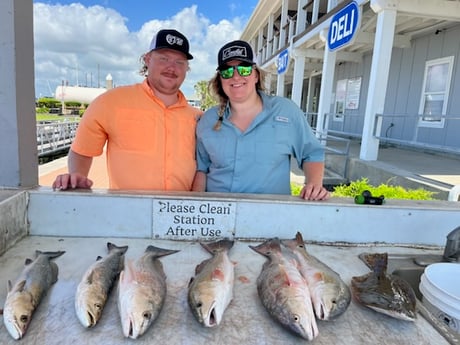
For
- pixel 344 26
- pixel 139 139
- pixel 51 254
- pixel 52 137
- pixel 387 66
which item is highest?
pixel 344 26

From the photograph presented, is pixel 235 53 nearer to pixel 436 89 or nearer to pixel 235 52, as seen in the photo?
pixel 235 52

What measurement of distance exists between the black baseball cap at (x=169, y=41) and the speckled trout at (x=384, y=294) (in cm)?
188

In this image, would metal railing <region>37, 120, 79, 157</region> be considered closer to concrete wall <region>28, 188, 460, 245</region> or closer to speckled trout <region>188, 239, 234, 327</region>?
concrete wall <region>28, 188, 460, 245</region>

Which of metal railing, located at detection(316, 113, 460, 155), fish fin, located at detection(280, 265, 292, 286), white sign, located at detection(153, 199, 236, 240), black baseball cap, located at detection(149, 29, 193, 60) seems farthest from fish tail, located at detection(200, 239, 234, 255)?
metal railing, located at detection(316, 113, 460, 155)

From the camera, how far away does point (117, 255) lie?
61.2 inches

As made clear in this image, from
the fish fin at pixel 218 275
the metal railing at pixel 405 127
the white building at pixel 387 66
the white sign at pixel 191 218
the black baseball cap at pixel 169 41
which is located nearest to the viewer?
the fish fin at pixel 218 275

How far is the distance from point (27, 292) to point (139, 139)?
127 cm

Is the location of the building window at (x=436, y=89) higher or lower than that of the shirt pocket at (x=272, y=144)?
higher

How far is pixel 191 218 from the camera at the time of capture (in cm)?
184

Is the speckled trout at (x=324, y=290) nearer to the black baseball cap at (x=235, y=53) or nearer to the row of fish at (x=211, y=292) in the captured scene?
the row of fish at (x=211, y=292)

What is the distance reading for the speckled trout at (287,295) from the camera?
1118mm

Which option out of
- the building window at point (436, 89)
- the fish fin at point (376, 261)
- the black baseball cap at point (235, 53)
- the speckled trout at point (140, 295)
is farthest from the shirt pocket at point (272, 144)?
the building window at point (436, 89)

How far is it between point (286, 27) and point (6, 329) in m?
16.1

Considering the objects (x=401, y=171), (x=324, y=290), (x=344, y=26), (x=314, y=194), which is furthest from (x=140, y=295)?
(x=344, y=26)
